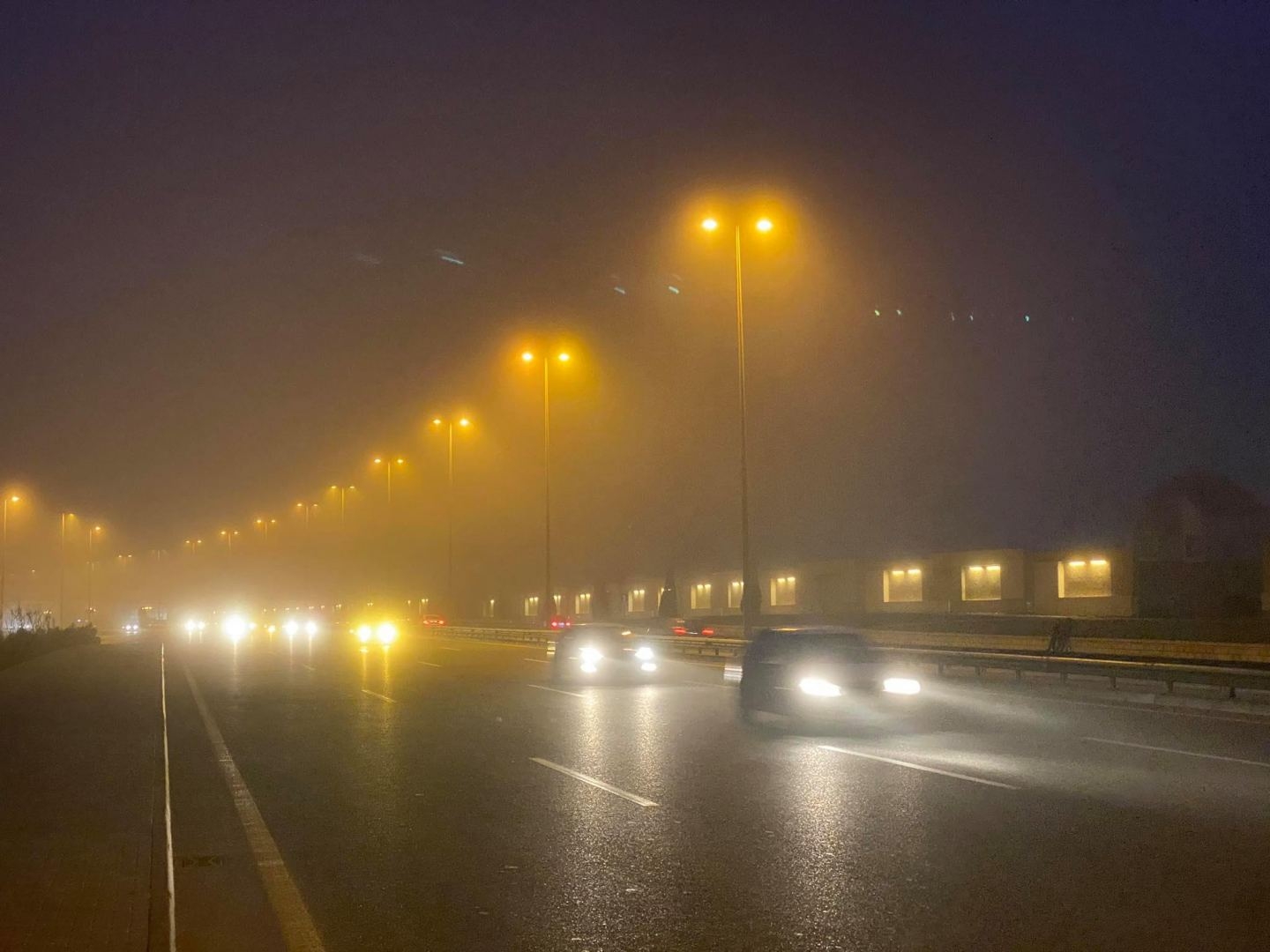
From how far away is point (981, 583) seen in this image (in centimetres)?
6072

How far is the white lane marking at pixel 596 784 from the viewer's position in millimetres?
11984

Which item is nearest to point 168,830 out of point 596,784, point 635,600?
point 596,784

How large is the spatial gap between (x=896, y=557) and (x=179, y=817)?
187 ft

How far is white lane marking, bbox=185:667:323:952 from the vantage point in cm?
723

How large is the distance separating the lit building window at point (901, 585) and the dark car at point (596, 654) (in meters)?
35.2

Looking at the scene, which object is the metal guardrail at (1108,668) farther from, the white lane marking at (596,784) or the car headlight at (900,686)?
the white lane marking at (596,784)

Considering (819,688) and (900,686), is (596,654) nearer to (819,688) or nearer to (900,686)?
(819,688)

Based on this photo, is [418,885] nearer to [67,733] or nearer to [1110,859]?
[1110,859]

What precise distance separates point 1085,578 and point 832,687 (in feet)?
142

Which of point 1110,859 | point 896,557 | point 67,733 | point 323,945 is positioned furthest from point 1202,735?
point 896,557

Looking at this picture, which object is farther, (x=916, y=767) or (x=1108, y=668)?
(x=1108, y=668)

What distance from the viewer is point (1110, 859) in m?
8.80

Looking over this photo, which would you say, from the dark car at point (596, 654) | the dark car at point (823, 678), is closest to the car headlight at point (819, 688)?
the dark car at point (823, 678)

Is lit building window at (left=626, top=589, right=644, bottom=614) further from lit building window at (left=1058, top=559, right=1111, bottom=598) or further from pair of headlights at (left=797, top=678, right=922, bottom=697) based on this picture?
pair of headlights at (left=797, top=678, right=922, bottom=697)
